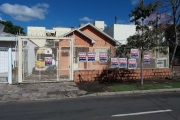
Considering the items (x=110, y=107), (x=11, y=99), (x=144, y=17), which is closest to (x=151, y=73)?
(x=144, y=17)

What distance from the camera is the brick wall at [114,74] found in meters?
13.9

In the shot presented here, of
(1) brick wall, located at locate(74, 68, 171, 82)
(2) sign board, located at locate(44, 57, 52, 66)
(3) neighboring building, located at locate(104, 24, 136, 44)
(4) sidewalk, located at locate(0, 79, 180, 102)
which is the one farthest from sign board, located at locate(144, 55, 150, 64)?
(3) neighboring building, located at locate(104, 24, 136, 44)

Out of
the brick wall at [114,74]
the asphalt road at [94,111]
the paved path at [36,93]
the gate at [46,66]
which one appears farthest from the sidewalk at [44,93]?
the gate at [46,66]

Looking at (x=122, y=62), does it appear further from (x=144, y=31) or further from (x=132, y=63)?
(x=144, y=31)

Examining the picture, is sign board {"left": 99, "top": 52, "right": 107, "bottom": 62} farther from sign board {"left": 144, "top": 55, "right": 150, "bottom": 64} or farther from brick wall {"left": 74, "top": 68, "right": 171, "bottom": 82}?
sign board {"left": 144, "top": 55, "right": 150, "bottom": 64}

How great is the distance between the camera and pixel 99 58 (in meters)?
14.0

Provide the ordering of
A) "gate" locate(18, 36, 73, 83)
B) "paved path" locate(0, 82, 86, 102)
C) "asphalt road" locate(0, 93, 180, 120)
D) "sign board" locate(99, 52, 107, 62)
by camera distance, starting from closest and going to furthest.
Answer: "asphalt road" locate(0, 93, 180, 120) → "paved path" locate(0, 82, 86, 102) → "gate" locate(18, 36, 73, 83) → "sign board" locate(99, 52, 107, 62)

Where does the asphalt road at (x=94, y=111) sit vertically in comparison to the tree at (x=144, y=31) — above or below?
below

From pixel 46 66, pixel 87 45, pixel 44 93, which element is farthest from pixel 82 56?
pixel 87 45

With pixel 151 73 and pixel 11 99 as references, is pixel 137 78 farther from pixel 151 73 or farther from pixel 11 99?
pixel 11 99

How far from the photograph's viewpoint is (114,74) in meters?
14.3

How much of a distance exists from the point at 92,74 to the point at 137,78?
332cm

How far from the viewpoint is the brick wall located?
13.9m

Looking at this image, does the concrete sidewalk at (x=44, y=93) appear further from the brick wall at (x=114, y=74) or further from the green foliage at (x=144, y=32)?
the green foliage at (x=144, y=32)
